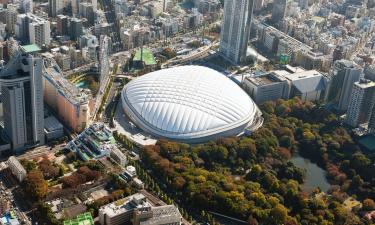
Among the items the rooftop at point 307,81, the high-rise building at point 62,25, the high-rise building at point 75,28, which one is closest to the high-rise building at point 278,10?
the rooftop at point 307,81

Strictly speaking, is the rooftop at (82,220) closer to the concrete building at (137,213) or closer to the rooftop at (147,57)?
the concrete building at (137,213)

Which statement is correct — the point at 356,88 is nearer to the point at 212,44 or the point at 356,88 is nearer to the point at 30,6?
the point at 212,44

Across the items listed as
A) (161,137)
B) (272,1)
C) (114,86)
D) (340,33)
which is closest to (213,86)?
(161,137)

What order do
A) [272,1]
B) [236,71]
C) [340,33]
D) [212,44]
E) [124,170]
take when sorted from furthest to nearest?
[272,1]
[340,33]
[212,44]
[236,71]
[124,170]

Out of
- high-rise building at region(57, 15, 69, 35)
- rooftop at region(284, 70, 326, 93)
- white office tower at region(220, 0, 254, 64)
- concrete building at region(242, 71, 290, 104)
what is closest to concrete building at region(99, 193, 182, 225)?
concrete building at region(242, 71, 290, 104)

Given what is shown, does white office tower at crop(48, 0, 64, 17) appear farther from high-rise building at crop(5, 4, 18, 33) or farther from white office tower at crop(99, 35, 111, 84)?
white office tower at crop(99, 35, 111, 84)
